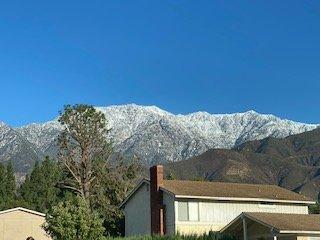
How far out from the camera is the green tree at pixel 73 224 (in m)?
43.0

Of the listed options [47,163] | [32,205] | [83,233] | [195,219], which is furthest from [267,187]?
[47,163]

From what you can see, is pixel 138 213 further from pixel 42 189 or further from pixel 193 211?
pixel 42 189

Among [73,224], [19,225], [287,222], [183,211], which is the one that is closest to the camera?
[287,222]

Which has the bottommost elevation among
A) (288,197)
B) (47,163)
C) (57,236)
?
(57,236)

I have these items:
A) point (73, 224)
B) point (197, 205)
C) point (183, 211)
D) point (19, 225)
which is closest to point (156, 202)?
point (183, 211)

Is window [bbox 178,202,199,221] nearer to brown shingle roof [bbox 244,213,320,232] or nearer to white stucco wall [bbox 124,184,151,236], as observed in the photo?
white stucco wall [bbox 124,184,151,236]

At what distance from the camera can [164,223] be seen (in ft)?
159

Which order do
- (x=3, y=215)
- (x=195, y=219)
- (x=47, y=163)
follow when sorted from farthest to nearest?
(x=47, y=163) → (x=3, y=215) → (x=195, y=219)

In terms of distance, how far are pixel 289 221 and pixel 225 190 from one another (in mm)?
10505

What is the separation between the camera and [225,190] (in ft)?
Answer: 168

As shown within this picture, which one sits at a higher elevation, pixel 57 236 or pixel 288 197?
pixel 288 197

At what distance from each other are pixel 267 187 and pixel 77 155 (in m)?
22.8

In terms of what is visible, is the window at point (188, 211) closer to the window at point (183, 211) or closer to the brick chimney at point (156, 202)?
the window at point (183, 211)

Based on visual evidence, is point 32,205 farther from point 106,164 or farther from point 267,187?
point 267,187
